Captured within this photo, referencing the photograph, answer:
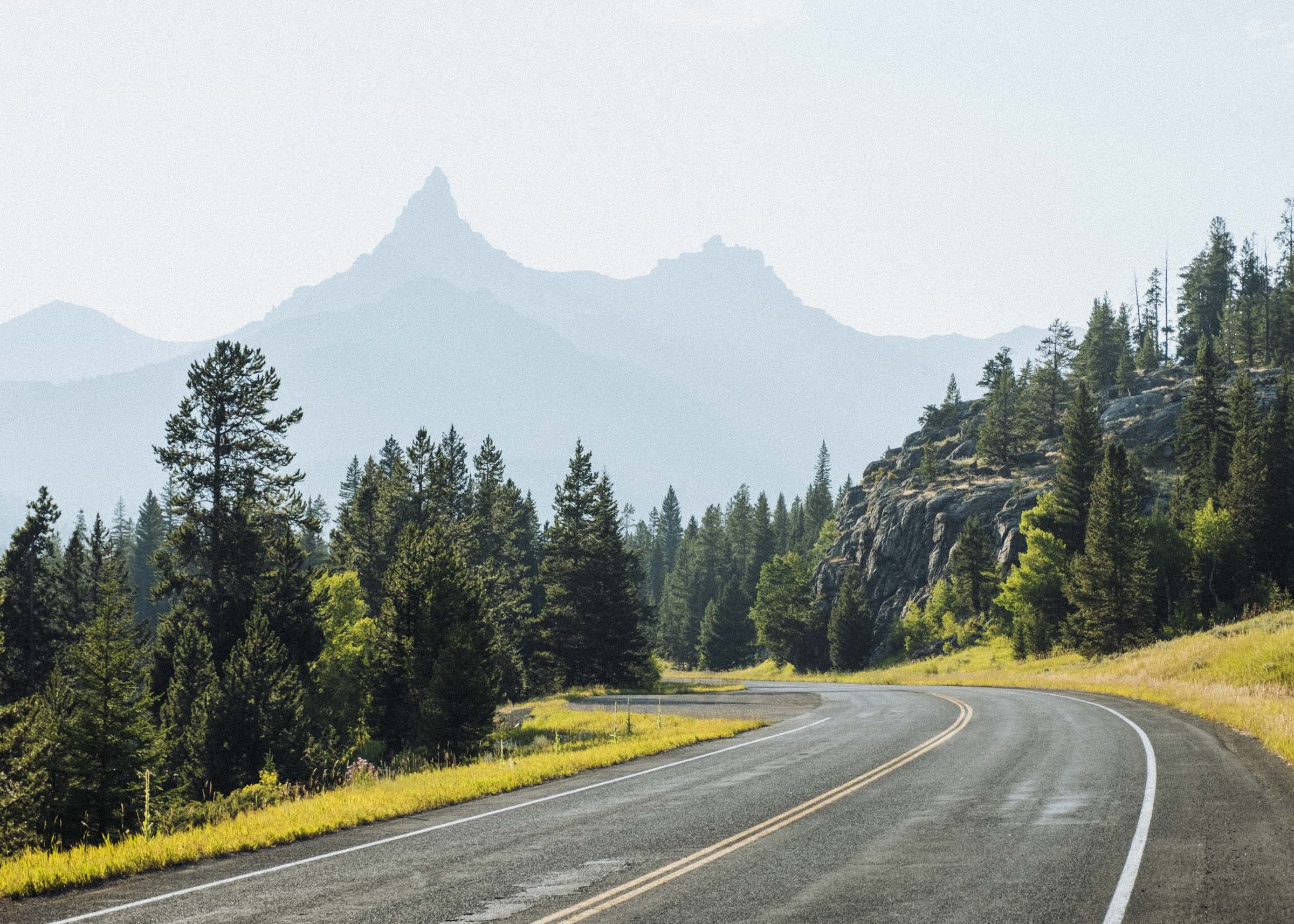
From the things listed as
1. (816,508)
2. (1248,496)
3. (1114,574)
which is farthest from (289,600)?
(816,508)

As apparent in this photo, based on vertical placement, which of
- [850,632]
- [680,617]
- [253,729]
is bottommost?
[680,617]

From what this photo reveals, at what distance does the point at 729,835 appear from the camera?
11.4 meters

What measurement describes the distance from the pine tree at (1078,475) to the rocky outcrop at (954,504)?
10557mm

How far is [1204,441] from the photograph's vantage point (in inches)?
2936

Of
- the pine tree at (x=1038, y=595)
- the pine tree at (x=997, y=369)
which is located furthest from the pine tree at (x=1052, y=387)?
the pine tree at (x=1038, y=595)

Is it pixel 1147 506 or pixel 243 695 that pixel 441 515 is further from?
pixel 1147 506

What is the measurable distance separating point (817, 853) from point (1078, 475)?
71.1 m

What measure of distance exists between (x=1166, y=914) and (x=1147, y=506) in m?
86.0

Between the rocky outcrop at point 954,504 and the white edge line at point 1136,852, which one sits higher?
the rocky outcrop at point 954,504

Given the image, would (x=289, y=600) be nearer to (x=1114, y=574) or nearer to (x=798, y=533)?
(x=1114, y=574)

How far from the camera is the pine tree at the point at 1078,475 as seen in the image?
72125 mm

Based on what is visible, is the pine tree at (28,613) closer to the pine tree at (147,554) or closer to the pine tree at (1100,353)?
the pine tree at (147,554)

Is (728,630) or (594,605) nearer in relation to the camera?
(594,605)

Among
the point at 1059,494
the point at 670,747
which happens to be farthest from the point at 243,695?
the point at 1059,494
